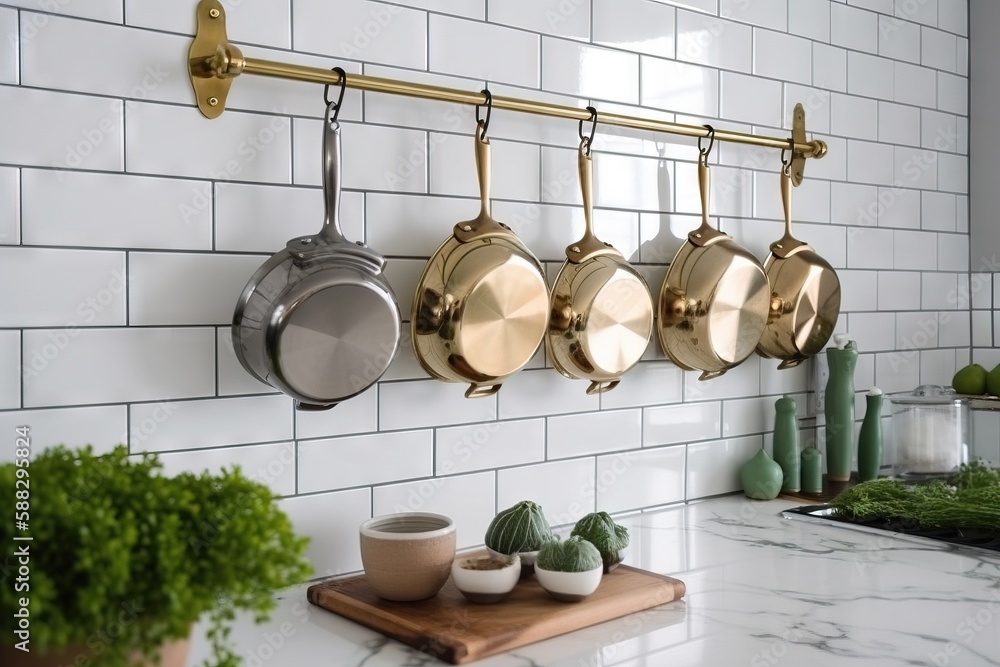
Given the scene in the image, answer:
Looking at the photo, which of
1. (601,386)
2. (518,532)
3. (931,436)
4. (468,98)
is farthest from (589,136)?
(931,436)

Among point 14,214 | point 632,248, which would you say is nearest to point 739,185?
point 632,248

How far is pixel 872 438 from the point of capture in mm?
1743

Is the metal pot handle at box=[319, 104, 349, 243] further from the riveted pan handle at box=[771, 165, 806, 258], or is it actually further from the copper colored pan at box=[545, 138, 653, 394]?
the riveted pan handle at box=[771, 165, 806, 258]

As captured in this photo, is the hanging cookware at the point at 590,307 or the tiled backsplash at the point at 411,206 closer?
the tiled backsplash at the point at 411,206

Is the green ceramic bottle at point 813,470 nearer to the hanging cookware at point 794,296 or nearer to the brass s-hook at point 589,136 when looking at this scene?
the hanging cookware at point 794,296

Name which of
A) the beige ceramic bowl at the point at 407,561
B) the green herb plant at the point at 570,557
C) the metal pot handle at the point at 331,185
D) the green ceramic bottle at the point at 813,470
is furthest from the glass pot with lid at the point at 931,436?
the metal pot handle at the point at 331,185

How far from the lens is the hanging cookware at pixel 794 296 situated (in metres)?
1.65

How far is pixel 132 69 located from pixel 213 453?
0.43 metres

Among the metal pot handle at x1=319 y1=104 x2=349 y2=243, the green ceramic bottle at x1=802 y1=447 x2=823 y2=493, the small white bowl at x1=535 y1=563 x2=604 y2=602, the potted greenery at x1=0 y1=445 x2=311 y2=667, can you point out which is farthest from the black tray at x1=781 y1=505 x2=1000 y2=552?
the potted greenery at x1=0 y1=445 x2=311 y2=667

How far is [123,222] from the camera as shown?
104 centimetres

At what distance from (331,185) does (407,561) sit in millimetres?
423

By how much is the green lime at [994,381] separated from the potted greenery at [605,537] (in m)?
1.06

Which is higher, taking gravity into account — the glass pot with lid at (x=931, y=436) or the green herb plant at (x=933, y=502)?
the glass pot with lid at (x=931, y=436)

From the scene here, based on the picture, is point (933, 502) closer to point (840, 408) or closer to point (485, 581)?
point (840, 408)
